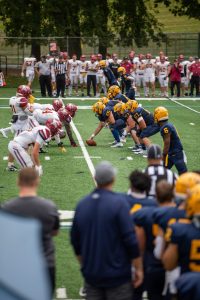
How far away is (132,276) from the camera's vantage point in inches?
243

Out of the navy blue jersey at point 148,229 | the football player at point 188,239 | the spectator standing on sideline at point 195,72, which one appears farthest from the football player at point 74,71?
the football player at point 188,239

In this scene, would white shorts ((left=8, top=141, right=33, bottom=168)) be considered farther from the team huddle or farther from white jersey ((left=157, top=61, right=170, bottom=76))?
white jersey ((left=157, top=61, right=170, bottom=76))

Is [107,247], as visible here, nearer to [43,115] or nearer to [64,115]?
[43,115]

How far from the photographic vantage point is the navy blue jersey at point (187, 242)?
5.52 m

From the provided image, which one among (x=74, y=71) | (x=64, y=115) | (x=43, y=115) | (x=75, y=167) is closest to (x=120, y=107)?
(x=64, y=115)

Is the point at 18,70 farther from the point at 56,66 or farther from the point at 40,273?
the point at 40,273

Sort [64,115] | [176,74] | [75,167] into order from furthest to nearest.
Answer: [176,74]
[64,115]
[75,167]

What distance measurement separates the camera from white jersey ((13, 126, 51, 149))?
1353 cm

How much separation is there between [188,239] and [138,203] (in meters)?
1.26

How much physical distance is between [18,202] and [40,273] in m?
2.68

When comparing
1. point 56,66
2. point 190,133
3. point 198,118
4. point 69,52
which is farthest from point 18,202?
point 69,52

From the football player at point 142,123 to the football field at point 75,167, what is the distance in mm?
315

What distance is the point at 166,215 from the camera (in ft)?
19.9

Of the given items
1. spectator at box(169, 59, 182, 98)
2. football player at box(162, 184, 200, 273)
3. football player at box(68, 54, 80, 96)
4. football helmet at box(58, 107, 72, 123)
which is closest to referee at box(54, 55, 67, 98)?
football player at box(68, 54, 80, 96)
